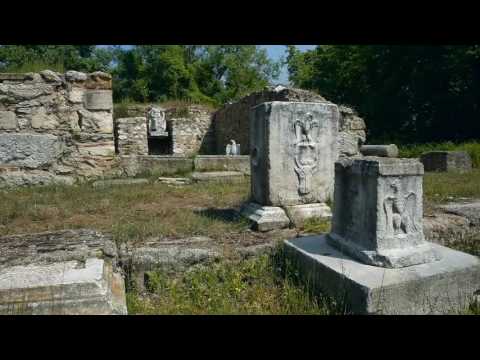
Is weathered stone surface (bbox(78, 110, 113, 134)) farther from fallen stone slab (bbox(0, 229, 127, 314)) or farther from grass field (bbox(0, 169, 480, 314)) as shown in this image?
fallen stone slab (bbox(0, 229, 127, 314))

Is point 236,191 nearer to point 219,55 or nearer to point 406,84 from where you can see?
point 406,84

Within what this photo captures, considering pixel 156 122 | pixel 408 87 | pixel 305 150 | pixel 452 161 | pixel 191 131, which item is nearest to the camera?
pixel 305 150

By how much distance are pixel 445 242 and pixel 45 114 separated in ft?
23.1

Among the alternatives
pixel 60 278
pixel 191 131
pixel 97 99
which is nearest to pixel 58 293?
pixel 60 278

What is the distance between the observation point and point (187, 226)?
362cm

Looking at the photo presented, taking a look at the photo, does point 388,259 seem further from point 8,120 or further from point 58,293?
point 8,120

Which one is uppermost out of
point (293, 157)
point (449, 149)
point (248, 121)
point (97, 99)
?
point (248, 121)

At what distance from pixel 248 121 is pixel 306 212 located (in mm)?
8033

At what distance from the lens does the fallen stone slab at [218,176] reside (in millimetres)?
7301

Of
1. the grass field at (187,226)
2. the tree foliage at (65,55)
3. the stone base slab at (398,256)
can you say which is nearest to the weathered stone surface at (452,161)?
the grass field at (187,226)

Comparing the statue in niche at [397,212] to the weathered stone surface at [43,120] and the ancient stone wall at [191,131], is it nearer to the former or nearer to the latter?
the weathered stone surface at [43,120]

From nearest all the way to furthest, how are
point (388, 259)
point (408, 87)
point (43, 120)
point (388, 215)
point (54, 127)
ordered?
point (388, 259), point (388, 215), point (43, 120), point (54, 127), point (408, 87)

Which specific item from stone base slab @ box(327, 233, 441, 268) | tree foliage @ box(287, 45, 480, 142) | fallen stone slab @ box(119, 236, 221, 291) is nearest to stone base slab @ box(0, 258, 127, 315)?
fallen stone slab @ box(119, 236, 221, 291)

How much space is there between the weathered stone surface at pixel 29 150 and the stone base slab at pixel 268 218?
4.77m
